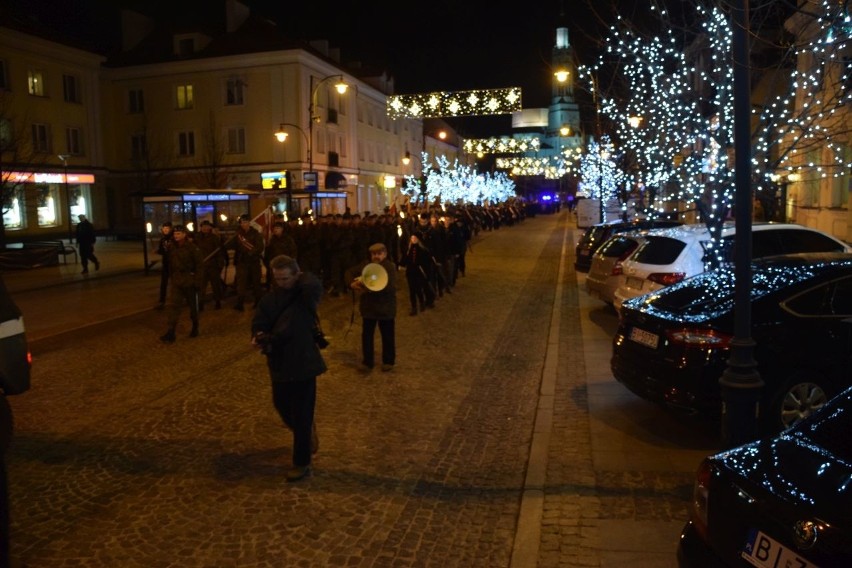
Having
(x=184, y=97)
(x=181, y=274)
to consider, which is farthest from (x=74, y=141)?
(x=181, y=274)

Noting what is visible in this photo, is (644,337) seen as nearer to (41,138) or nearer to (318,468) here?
(318,468)

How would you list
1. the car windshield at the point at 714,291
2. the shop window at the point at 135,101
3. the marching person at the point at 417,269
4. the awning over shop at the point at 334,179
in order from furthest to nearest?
the awning over shop at the point at 334,179 → the shop window at the point at 135,101 → the marching person at the point at 417,269 → the car windshield at the point at 714,291

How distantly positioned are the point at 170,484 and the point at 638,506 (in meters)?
3.51

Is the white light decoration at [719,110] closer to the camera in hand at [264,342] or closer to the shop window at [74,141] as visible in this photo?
the camera in hand at [264,342]

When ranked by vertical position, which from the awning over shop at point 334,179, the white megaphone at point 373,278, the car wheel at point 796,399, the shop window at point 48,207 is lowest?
the car wheel at point 796,399

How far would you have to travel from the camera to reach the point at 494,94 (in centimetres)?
3097

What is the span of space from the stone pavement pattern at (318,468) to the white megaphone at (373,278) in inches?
44.5

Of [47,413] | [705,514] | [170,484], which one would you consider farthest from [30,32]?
[705,514]

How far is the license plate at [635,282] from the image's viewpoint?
11508 mm

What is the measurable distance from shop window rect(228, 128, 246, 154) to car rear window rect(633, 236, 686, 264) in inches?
1444

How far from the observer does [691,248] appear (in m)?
11.2

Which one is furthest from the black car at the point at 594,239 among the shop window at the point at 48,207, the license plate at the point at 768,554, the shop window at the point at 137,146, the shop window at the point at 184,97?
the shop window at the point at 137,146

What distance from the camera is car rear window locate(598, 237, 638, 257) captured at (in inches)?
529

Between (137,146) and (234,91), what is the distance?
751 cm
